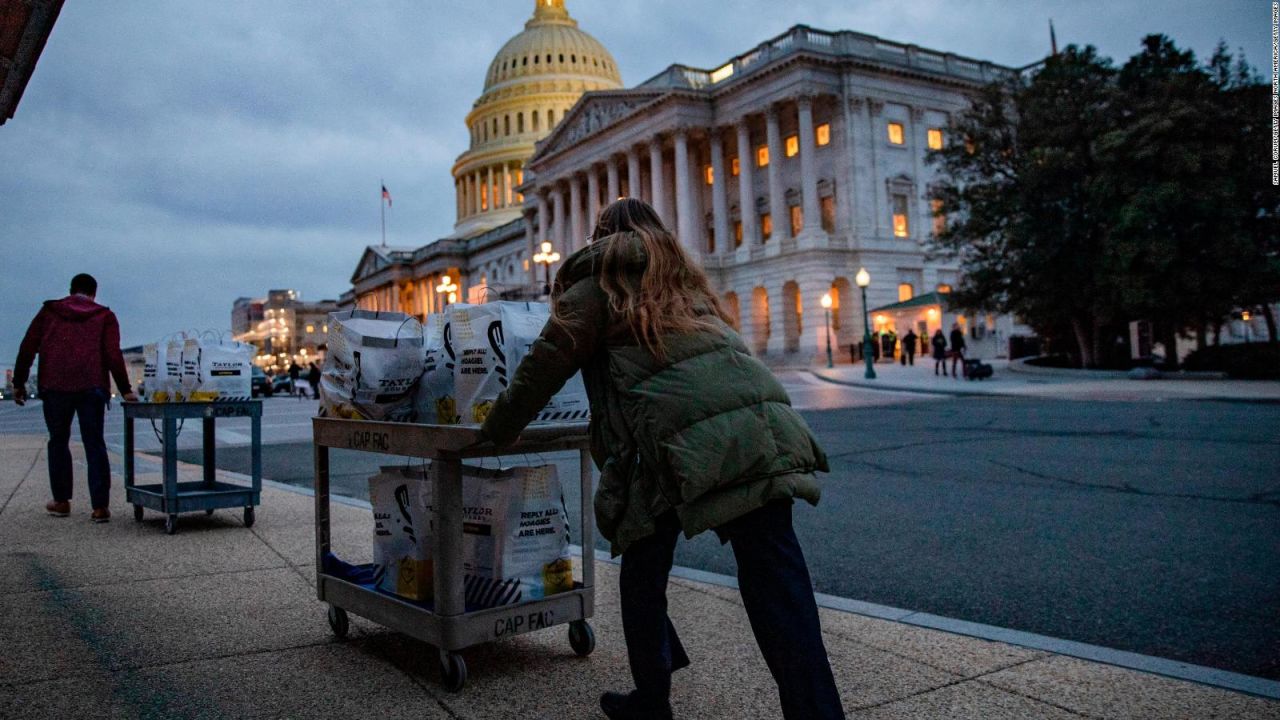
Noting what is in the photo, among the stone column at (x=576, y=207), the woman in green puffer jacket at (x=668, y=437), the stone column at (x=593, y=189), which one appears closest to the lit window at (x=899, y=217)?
the stone column at (x=593, y=189)

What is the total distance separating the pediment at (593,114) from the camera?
62.3 m

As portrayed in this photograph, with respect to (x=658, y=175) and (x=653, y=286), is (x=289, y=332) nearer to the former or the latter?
Result: (x=658, y=175)

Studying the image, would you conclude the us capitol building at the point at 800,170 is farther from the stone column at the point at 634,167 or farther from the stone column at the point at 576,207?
the stone column at the point at 576,207

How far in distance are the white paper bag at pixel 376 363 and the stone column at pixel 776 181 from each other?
5068cm

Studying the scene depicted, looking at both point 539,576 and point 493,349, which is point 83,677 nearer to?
point 539,576

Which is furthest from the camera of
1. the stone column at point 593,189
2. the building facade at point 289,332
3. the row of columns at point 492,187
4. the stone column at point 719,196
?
the building facade at point 289,332

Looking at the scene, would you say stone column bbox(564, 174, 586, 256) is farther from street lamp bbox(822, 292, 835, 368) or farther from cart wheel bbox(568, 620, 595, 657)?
cart wheel bbox(568, 620, 595, 657)

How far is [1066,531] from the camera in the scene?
23.2ft

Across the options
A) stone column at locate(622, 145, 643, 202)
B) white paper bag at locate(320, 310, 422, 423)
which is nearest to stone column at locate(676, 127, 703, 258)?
stone column at locate(622, 145, 643, 202)

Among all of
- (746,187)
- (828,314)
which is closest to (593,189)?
(746,187)

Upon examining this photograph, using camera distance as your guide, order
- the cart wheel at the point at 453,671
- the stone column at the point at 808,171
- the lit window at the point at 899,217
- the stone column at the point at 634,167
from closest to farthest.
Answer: the cart wheel at the point at 453,671
the stone column at the point at 808,171
the lit window at the point at 899,217
the stone column at the point at 634,167

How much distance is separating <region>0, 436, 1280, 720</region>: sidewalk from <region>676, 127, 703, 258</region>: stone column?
2105 inches

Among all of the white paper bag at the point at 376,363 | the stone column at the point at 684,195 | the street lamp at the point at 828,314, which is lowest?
the white paper bag at the point at 376,363

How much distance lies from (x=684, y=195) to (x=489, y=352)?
56145 millimetres
